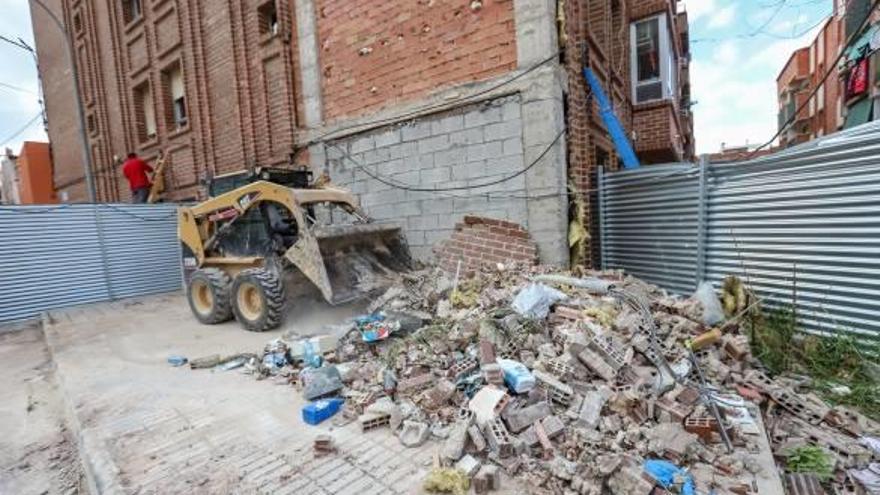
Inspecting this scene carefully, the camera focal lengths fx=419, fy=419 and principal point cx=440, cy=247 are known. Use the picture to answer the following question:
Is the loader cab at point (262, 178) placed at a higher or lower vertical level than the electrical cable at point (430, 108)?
lower

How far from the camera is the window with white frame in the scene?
9078 millimetres

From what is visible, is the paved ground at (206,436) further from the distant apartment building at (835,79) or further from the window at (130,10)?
the window at (130,10)

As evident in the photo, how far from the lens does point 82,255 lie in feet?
28.9

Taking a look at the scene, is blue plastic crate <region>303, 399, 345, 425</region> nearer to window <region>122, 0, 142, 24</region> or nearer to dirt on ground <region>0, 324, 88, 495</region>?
dirt on ground <region>0, 324, 88, 495</region>

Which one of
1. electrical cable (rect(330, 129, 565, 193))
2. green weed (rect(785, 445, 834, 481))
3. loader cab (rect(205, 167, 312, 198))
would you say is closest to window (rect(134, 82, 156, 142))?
loader cab (rect(205, 167, 312, 198))

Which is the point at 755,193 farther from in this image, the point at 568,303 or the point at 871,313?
the point at 568,303

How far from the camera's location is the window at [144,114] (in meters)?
12.5

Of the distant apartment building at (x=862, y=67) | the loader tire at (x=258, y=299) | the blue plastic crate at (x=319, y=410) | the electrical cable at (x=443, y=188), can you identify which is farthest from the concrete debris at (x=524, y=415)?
the distant apartment building at (x=862, y=67)

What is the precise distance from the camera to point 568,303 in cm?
396

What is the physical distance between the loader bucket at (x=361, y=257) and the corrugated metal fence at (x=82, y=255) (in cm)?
673

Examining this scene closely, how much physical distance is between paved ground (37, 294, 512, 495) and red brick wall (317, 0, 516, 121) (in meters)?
4.33

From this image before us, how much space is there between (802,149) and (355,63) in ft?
20.3

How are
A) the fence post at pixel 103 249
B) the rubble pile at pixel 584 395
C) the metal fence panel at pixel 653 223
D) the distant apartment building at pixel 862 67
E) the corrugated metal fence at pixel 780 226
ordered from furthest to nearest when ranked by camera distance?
1. the fence post at pixel 103 249
2. the distant apartment building at pixel 862 67
3. the metal fence panel at pixel 653 223
4. the corrugated metal fence at pixel 780 226
5. the rubble pile at pixel 584 395

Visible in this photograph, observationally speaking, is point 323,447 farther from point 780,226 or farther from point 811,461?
point 780,226
